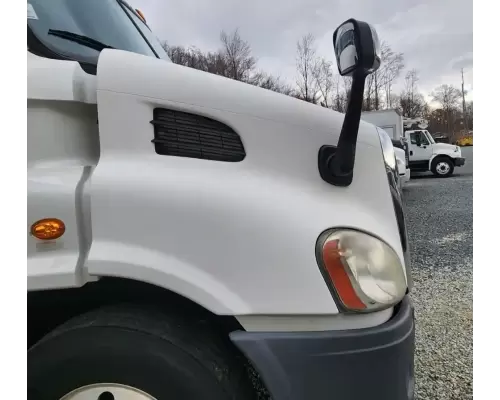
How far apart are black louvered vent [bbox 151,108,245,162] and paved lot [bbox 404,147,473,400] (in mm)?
1236

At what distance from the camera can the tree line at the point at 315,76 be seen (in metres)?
1.46

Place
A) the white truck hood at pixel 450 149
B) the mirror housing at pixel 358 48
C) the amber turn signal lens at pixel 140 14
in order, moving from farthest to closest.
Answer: the white truck hood at pixel 450 149, the amber turn signal lens at pixel 140 14, the mirror housing at pixel 358 48

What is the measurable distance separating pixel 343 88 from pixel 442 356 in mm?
1566

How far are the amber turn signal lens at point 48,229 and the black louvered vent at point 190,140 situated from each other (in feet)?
1.03

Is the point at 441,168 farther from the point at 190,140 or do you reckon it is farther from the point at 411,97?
the point at 190,140

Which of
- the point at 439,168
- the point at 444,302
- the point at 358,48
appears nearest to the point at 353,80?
the point at 358,48

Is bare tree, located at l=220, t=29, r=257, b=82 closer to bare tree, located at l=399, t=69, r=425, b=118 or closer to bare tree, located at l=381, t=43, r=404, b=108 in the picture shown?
bare tree, located at l=381, t=43, r=404, b=108

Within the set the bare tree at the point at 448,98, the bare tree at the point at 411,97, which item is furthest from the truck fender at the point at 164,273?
the bare tree at the point at 448,98

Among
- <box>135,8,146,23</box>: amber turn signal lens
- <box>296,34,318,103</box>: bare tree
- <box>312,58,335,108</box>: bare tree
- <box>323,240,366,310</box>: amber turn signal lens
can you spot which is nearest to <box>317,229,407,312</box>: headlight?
<box>323,240,366,310</box>: amber turn signal lens

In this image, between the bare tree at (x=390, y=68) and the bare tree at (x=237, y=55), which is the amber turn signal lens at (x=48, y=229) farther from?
the bare tree at (x=390, y=68)

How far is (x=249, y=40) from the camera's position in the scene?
168 centimetres

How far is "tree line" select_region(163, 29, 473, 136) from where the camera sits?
4.80 ft
